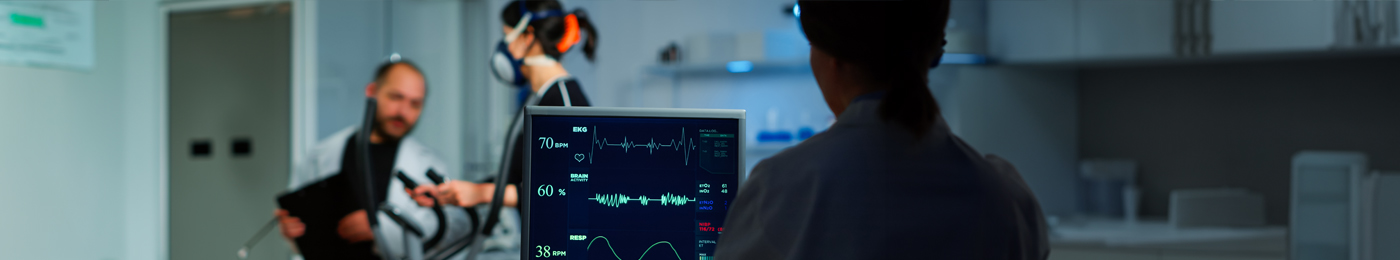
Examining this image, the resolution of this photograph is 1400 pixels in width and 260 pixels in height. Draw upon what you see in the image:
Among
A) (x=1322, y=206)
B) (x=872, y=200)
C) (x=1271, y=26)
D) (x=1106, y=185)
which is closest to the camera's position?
(x=872, y=200)

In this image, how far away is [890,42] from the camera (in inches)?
28.5

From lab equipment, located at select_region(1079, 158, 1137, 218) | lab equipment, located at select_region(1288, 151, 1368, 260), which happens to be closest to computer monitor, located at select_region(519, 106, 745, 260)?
lab equipment, located at select_region(1288, 151, 1368, 260)

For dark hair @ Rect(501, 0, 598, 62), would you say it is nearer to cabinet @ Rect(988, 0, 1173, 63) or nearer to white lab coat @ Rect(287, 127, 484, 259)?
white lab coat @ Rect(287, 127, 484, 259)

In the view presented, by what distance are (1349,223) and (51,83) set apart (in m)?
3.54

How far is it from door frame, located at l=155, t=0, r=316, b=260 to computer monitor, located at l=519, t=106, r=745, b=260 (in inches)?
63.7

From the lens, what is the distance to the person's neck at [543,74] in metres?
1.88

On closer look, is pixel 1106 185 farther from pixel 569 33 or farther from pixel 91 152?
pixel 91 152

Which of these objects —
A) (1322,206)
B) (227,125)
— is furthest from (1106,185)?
(227,125)

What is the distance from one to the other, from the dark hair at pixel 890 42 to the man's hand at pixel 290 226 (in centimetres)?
200

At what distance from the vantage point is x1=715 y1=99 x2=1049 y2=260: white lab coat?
0.70 m

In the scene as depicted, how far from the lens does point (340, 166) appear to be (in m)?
2.24

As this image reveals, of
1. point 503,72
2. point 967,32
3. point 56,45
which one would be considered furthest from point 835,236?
point 56,45

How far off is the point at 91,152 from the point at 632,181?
2059mm

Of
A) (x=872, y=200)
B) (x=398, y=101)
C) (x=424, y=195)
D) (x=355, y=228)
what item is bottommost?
(x=355, y=228)
